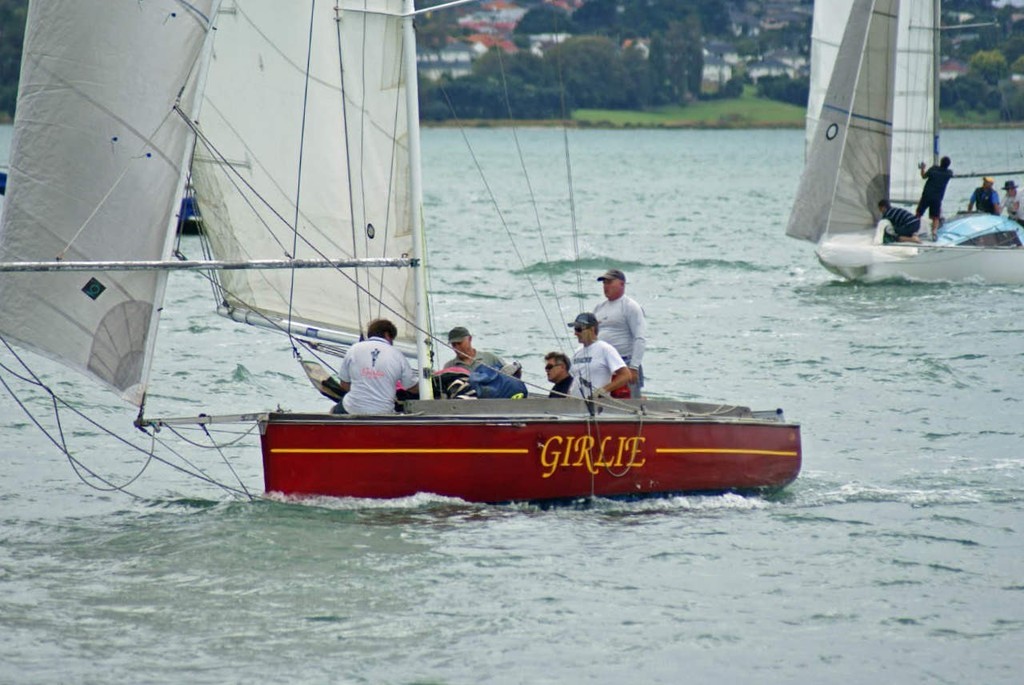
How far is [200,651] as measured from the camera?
1027 cm

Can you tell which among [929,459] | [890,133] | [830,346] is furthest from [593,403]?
[890,133]

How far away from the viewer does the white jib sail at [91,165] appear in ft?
39.7

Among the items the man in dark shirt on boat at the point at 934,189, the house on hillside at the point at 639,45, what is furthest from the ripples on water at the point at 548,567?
the house on hillside at the point at 639,45

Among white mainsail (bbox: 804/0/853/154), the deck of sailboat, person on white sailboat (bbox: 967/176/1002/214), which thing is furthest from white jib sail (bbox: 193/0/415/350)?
white mainsail (bbox: 804/0/853/154)

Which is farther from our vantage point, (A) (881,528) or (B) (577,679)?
(A) (881,528)

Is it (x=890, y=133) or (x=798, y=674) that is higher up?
(x=890, y=133)

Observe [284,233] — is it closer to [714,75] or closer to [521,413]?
[521,413]

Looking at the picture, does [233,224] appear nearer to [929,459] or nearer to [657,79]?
[929,459]

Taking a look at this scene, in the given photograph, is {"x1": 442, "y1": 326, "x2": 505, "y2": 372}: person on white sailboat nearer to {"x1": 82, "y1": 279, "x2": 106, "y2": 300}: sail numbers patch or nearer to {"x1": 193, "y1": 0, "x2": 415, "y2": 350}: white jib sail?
{"x1": 193, "y1": 0, "x2": 415, "y2": 350}: white jib sail

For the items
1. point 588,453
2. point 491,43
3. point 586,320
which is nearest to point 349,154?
point 586,320

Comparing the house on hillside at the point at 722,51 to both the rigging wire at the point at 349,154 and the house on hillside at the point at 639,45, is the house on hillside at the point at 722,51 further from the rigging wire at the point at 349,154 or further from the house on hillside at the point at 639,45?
the rigging wire at the point at 349,154

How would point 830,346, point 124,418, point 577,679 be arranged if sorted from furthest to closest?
point 830,346 < point 124,418 < point 577,679

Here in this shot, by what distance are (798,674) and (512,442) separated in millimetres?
3321

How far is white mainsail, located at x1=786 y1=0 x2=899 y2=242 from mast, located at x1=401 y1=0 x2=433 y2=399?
745 inches
